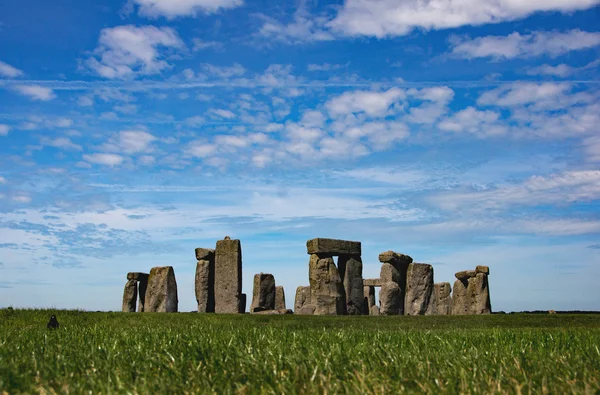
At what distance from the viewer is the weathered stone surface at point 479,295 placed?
1120 inches

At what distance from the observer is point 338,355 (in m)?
6.10

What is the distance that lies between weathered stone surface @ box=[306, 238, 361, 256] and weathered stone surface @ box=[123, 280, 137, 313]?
882cm

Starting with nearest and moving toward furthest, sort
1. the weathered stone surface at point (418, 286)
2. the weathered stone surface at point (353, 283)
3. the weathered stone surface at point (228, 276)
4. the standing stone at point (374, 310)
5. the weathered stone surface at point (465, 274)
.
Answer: the weathered stone surface at point (228, 276) < the weathered stone surface at point (353, 283) < the weathered stone surface at point (418, 286) < the weathered stone surface at point (465, 274) < the standing stone at point (374, 310)

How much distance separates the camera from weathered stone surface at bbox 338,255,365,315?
992 inches

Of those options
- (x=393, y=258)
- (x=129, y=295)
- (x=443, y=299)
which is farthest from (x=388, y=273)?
(x=129, y=295)

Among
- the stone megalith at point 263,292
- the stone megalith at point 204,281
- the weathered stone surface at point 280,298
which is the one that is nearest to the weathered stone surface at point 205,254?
the stone megalith at point 204,281

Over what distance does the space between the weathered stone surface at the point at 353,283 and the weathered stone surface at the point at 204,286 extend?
17.0ft

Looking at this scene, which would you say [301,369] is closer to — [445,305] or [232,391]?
[232,391]

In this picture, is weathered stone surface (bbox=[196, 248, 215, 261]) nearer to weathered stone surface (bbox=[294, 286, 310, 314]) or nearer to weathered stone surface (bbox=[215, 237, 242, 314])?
weathered stone surface (bbox=[215, 237, 242, 314])

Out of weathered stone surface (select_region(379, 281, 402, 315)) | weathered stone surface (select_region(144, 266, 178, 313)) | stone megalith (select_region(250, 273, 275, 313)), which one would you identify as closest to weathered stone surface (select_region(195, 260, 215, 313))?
weathered stone surface (select_region(144, 266, 178, 313))

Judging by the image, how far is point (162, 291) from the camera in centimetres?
2564

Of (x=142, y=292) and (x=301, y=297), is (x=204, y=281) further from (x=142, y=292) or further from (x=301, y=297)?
(x=301, y=297)

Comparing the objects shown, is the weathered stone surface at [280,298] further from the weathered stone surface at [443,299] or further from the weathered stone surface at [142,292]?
the weathered stone surface at [443,299]

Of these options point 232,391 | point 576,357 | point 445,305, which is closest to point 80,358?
point 232,391
